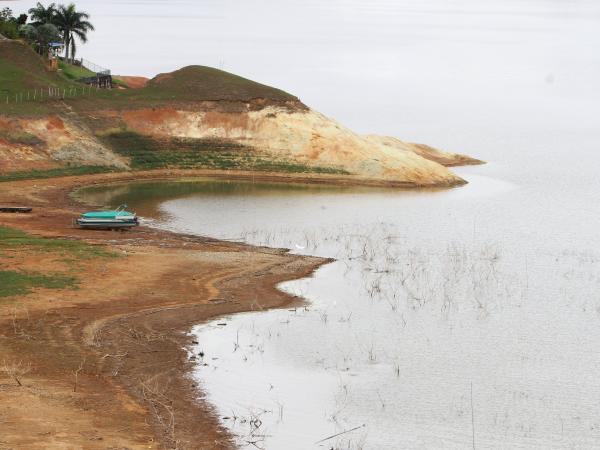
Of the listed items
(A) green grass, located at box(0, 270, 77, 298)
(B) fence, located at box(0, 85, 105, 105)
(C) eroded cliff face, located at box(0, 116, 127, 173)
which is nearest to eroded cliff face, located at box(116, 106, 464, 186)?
(B) fence, located at box(0, 85, 105, 105)

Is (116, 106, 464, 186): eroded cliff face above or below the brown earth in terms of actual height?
below

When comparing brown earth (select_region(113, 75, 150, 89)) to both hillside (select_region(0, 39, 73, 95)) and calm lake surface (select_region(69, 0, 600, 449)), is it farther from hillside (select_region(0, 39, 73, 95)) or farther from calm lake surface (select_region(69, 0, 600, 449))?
calm lake surface (select_region(69, 0, 600, 449))

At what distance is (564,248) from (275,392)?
30.5m

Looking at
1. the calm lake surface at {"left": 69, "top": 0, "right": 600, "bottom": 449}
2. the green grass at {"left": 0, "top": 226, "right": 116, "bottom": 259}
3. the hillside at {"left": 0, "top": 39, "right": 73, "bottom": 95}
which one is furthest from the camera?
the hillside at {"left": 0, "top": 39, "right": 73, "bottom": 95}

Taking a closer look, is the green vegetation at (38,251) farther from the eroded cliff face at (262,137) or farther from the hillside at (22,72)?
the hillside at (22,72)

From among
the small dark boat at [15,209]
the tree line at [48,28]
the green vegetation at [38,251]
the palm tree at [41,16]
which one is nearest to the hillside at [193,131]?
the tree line at [48,28]

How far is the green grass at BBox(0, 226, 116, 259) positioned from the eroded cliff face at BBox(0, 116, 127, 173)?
2652cm

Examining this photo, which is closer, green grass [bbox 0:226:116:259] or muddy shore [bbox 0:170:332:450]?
muddy shore [bbox 0:170:332:450]

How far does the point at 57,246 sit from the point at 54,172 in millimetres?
30801

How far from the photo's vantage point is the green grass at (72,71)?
10881cm

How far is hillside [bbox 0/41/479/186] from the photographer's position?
3349 inches

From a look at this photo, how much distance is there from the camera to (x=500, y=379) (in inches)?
1382

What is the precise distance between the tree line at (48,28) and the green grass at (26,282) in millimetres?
71408

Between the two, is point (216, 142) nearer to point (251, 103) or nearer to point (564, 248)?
point (251, 103)
